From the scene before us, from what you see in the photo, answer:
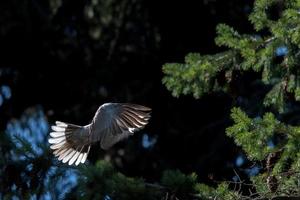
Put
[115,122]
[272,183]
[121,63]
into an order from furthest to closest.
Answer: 1. [121,63]
2. [115,122]
3. [272,183]

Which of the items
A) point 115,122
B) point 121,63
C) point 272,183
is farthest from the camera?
point 121,63

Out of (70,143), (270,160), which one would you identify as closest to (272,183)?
(270,160)

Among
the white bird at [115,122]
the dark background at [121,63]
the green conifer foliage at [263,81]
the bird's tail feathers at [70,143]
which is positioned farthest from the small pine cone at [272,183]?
the dark background at [121,63]

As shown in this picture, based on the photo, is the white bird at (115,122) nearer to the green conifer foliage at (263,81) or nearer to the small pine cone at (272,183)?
the green conifer foliage at (263,81)

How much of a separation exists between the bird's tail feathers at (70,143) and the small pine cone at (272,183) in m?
1.23

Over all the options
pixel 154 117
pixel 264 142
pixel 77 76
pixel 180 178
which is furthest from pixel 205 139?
pixel 264 142

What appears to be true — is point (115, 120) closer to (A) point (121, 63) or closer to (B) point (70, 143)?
(B) point (70, 143)

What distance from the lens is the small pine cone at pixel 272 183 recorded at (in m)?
6.71

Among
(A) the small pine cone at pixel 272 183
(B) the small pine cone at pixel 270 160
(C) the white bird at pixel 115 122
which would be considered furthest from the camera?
(C) the white bird at pixel 115 122

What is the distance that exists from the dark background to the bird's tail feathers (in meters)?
3.38

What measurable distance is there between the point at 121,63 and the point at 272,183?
507 centimetres

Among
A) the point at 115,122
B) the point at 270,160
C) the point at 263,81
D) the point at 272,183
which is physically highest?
the point at 263,81

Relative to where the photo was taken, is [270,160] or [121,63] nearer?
[270,160]

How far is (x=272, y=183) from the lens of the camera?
6.76 m
